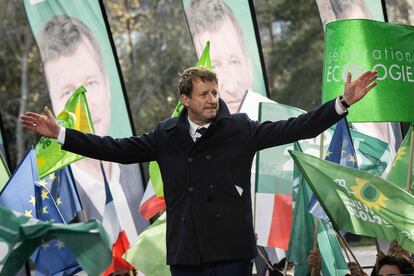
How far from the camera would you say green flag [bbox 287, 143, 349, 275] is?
10.5m

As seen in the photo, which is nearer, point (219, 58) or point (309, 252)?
point (309, 252)

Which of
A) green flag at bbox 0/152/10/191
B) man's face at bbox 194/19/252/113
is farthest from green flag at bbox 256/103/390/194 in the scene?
man's face at bbox 194/19/252/113

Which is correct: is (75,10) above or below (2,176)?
above

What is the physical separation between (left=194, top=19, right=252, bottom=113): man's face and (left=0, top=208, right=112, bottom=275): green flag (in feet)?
28.8

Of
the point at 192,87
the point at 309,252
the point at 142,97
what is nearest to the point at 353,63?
the point at 309,252

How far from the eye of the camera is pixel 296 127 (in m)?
7.90

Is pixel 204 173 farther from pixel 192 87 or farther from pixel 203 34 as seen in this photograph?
pixel 203 34

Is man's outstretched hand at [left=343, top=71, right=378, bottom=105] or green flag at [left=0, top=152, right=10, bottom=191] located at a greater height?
man's outstretched hand at [left=343, top=71, right=378, bottom=105]

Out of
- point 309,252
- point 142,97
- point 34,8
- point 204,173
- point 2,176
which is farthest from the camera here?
point 142,97

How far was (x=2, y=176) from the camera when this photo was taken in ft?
38.9

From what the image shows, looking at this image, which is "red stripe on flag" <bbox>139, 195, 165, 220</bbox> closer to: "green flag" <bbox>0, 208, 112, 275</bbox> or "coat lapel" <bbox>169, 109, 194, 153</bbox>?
"coat lapel" <bbox>169, 109, 194, 153</bbox>

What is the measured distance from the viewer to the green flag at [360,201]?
930 centimetres

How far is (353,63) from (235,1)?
18.2ft

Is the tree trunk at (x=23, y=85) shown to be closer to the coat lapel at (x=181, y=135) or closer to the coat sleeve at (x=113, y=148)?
the coat sleeve at (x=113, y=148)
